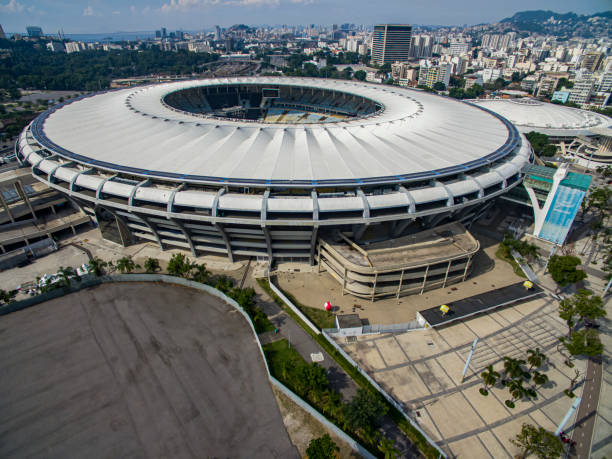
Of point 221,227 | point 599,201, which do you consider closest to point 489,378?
point 221,227

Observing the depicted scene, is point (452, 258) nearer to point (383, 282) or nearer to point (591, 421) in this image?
point (383, 282)

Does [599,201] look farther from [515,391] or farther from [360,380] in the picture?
[360,380]

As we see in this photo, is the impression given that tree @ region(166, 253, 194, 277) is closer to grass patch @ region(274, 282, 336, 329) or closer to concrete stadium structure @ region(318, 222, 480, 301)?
grass patch @ region(274, 282, 336, 329)

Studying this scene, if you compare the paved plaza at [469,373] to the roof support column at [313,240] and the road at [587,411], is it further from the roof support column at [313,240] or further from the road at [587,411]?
the roof support column at [313,240]

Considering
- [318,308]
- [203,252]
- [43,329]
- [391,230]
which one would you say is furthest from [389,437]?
[43,329]

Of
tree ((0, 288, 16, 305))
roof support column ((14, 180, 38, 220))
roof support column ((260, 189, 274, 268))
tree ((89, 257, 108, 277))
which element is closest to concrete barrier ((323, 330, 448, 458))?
roof support column ((260, 189, 274, 268))

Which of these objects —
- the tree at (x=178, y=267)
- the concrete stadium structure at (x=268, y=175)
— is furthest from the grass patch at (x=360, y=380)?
the tree at (x=178, y=267)
